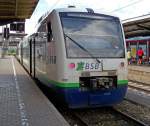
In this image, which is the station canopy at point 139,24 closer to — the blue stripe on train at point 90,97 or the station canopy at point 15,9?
the station canopy at point 15,9

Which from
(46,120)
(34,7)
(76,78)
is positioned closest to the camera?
(46,120)

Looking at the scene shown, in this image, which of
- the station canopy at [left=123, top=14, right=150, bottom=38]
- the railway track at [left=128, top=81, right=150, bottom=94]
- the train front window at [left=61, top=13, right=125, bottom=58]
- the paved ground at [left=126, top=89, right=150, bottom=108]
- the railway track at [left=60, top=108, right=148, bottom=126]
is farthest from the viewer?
the station canopy at [left=123, top=14, right=150, bottom=38]

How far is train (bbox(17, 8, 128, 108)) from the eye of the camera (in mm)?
9859

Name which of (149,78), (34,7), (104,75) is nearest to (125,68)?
(104,75)

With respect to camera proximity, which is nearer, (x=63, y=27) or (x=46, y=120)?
(x=46, y=120)

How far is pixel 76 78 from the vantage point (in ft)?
32.2

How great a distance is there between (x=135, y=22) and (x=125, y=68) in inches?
480

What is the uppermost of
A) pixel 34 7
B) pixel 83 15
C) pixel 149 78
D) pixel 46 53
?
pixel 34 7

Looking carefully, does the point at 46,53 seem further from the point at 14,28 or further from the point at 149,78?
the point at 14,28

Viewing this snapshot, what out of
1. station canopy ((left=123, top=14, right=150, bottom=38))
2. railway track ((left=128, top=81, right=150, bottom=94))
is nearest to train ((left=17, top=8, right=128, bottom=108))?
railway track ((left=128, top=81, right=150, bottom=94))

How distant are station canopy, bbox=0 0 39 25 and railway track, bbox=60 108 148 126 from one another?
37.2ft

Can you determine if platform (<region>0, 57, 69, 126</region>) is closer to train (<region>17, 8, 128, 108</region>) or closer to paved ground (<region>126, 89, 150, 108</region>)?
train (<region>17, 8, 128, 108</region>)

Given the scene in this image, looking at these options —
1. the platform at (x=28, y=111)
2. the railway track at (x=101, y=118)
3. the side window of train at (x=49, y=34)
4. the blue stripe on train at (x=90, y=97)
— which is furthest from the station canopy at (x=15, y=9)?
the blue stripe on train at (x=90, y=97)

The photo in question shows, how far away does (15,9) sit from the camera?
83.5 ft
